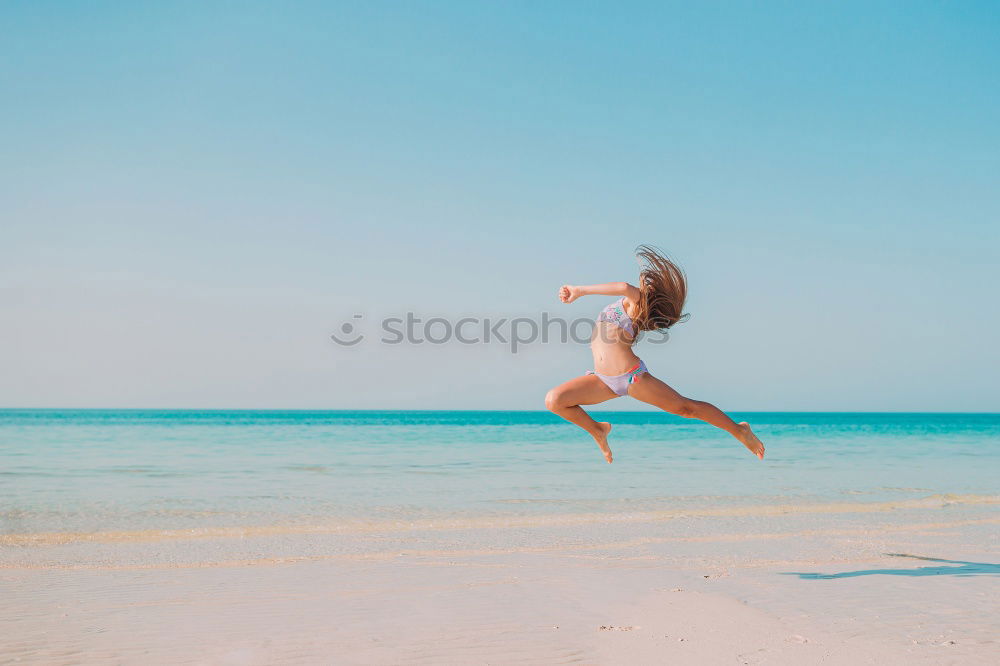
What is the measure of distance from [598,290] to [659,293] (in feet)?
1.77

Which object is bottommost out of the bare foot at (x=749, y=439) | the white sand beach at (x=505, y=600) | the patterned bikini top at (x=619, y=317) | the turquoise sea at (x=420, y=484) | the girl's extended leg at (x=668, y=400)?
the turquoise sea at (x=420, y=484)

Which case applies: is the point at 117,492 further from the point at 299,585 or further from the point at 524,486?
the point at 299,585

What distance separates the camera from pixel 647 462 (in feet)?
70.8

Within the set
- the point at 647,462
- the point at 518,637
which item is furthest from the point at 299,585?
the point at 647,462

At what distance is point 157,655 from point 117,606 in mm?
1364

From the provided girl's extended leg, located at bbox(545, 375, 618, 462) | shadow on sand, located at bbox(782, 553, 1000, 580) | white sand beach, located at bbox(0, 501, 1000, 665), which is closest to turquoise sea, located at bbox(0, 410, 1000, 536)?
white sand beach, located at bbox(0, 501, 1000, 665)

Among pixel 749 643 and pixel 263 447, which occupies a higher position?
pixel 749 643

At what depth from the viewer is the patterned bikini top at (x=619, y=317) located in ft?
20.1

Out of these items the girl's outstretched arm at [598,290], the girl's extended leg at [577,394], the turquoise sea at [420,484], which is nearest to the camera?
the girl's outstretched arm at [598,290]

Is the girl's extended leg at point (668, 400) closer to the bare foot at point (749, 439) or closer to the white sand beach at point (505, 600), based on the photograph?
the bare foot at point (749, 439)

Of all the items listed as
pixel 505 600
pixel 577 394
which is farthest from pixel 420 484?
pixel 577 394

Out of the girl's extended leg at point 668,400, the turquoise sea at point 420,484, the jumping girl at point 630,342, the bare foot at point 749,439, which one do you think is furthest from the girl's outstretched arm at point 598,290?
the turquoise sea at point 420,484

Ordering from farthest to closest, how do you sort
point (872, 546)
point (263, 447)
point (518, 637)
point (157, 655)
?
1. point (263, 447)
2. point (872, 546)
3. point (518, 637)
4. point (157, 655)

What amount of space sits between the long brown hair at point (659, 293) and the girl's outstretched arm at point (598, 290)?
122 mm
